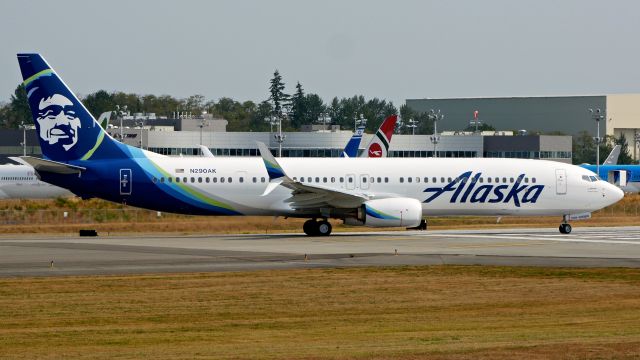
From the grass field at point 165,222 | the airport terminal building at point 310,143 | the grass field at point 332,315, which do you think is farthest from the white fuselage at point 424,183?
the airport terminal building at point 310,143

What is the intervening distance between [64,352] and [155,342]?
5.84ft

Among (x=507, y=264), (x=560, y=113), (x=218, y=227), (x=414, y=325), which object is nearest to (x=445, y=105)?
(x=560, y=113)

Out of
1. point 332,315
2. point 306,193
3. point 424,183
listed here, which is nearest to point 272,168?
point 306,193

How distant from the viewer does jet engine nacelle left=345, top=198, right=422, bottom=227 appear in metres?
48.6

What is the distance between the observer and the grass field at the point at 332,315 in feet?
64.2

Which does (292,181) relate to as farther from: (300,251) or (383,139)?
(383,139)

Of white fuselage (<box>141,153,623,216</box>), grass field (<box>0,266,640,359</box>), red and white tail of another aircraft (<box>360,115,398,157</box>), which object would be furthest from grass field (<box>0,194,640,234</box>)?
grass field (<box>0,266,640,359</box>)

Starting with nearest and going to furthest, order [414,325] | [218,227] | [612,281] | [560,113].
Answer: [414,325], [612,281], [218,227], [560,113]

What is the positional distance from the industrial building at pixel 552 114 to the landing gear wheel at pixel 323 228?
121 m

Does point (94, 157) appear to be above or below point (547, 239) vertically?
above

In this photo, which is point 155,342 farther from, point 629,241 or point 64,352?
point 629,241

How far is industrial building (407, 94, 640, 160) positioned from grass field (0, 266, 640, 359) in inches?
5473

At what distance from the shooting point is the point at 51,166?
157ft

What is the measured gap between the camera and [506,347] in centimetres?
1956
